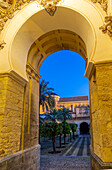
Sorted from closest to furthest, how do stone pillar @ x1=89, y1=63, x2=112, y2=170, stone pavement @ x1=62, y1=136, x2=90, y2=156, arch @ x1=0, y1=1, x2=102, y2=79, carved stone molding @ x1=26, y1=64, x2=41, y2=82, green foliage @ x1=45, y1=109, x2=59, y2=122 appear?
stone pillar @ x1=89, y1=63, x2=112, y2=170
arch @ x1=0, y1=1, x2=102, y2=79
carved stone molding @ x1=26, y1=64, x2=41, y2=82
stone pavement @ x1=62, y1=136, x2=90, y2=156
green foliage @ x1=45, y1=109, x2=59, y2=122

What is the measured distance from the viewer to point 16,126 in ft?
16.8

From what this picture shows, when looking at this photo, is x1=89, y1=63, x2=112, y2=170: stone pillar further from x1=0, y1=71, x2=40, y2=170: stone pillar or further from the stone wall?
x1=0, y1=71, x2=40, y2=170: stone pillar

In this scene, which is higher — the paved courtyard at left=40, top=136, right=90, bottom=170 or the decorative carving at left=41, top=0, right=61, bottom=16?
the decorative carving at left=41, top=0, right=61, bottom=16

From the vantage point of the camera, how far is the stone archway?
12.8 ft

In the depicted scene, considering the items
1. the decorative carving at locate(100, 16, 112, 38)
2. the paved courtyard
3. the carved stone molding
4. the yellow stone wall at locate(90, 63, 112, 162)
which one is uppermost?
the decorative carving at locate(100, 16, 112, 38)

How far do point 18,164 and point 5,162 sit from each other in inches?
33.8

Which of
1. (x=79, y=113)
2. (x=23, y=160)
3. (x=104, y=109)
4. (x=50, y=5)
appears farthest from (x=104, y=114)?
(x=79, y=113)

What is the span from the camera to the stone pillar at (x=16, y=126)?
4395 mm

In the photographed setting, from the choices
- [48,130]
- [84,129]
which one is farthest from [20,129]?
[84,129]

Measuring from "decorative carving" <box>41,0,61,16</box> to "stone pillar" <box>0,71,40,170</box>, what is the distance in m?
2.67

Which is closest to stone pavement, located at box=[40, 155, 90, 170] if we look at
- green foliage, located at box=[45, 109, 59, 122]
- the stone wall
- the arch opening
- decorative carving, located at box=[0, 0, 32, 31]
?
the stone wall

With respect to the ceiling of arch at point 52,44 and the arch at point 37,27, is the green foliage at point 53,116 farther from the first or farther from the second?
the arch at point 37,27

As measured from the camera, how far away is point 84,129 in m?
46.8

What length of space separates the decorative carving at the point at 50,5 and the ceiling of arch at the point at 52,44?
155 centimetres
